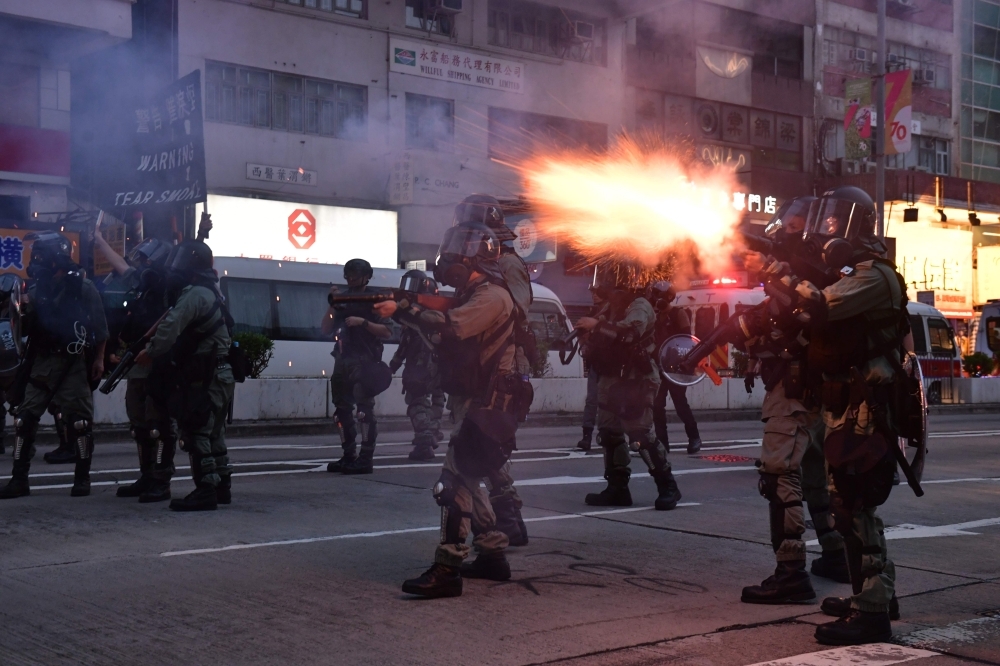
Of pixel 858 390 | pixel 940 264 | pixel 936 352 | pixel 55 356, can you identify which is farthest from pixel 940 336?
pixel 858 390

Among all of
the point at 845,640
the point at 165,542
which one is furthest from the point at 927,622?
the point at 165,542

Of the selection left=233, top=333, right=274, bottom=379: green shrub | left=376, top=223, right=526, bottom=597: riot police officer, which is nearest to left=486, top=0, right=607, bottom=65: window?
left=233, top=333, right=274, bottom=379: green shrub

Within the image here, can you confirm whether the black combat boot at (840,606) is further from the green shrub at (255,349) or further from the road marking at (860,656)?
the green shrub at (255,349)

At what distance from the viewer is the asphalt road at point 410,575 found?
14.7ft

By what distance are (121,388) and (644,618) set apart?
39.3 ft

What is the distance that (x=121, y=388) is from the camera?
50.7 ft

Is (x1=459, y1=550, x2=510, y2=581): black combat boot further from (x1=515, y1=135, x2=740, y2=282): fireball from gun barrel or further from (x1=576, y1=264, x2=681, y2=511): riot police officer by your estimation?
→ (x1=576, y1=264, x2=681, y2=511): riot police officer

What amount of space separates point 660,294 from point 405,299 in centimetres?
403

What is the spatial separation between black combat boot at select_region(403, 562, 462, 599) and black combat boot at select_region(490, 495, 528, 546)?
3.86 feet

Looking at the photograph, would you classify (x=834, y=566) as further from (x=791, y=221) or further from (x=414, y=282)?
(x=414, y=282)

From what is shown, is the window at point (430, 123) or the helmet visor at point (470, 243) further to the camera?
the window at point (430, 123)

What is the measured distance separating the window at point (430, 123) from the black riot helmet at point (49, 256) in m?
17.3

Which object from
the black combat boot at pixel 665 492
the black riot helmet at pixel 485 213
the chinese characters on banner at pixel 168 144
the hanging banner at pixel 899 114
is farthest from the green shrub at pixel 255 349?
the hanging banner at pixel 899 114

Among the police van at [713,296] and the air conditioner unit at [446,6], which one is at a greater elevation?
the air conditioner unit at [446,6]
